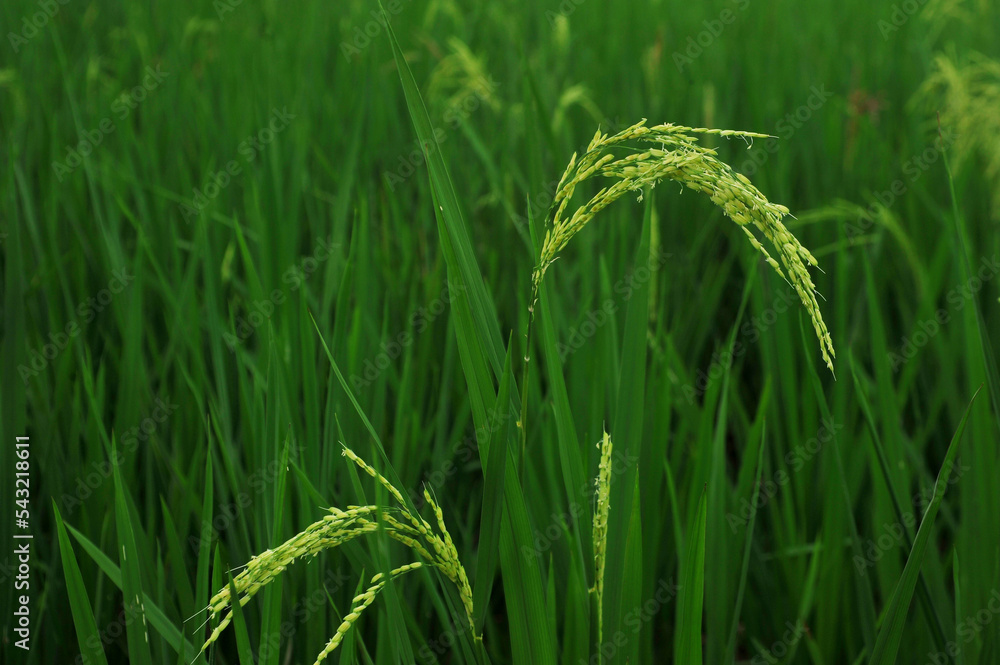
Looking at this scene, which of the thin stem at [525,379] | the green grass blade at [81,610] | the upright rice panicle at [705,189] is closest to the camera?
the upright rice panicle at [705,189]

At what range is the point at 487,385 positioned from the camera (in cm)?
80

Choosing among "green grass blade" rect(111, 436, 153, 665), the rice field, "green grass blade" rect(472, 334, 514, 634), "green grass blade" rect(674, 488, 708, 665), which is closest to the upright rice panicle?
the rice field

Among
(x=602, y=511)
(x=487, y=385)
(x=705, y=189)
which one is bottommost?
(x=602, y=511)

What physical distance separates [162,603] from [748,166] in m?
1.99

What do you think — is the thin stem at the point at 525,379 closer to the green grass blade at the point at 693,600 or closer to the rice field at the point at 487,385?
the rice field at the point at 487,385

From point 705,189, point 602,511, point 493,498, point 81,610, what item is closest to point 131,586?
point 81,610

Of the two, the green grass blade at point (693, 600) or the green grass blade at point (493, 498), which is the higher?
the green grass blade at point (493, 498)

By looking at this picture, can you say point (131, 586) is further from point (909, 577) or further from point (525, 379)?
point (909, 577)

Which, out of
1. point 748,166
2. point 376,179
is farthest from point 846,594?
point 376,179

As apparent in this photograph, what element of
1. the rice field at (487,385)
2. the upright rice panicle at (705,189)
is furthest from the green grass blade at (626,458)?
the upright rice panicle at (705,189)

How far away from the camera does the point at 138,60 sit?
3.26 metres

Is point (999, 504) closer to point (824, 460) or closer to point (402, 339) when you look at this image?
point (824, 460)

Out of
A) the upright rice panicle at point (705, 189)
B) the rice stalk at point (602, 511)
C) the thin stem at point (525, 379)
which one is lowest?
the rice stalk at point (602, 511)

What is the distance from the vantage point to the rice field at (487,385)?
81 cm
